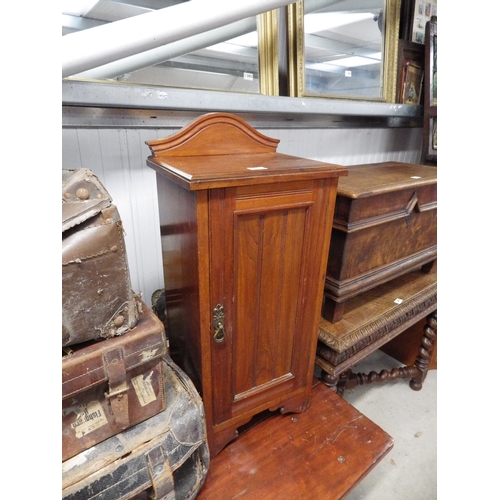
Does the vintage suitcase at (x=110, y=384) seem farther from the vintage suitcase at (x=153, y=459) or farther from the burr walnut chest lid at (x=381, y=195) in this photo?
the burr walnut chest lid at (x=381, y=195)

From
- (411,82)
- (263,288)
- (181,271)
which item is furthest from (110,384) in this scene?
(411,82)

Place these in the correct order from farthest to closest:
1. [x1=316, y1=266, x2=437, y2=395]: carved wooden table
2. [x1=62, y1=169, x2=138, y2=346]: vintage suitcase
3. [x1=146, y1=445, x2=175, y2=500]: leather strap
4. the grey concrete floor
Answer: the grey concrete floor → [x1=316, y1=266, x2=437, y2=395]: carved wooden table → [x1=146, y1=445, x2=175, y2=500]: leather strap → [x1=62, y1=169, x2=138, y2=346]: vintage suitcase

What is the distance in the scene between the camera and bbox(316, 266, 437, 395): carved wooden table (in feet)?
4.03

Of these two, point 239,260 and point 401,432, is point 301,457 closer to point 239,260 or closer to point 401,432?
point 239,260

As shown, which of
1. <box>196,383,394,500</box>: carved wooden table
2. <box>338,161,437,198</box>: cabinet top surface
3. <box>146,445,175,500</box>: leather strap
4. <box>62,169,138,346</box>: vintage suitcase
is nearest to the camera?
<box>62,169,138,346</box>: vintage suitcase

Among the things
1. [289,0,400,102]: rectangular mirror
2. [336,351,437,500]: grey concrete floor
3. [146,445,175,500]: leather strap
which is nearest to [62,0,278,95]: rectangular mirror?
[289,0,400,102]: rectangular mirror

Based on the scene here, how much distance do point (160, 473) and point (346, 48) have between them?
5.56ft

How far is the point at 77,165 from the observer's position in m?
1.02

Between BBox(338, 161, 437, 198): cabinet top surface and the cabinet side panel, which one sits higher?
BBox(338, 161, 437, 198): cabinet top surface

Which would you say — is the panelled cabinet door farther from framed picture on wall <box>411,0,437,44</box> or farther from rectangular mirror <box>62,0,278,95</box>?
framed picture on wall <box>411,0,437,44</box>

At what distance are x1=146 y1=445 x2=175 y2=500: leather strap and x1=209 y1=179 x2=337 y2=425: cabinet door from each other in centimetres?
21

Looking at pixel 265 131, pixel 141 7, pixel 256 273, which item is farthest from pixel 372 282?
pixel 141 7

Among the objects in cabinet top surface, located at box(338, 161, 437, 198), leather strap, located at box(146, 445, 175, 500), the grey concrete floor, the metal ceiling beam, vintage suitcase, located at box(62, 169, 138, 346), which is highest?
the metal ceiling beam

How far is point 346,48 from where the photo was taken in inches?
57.4
